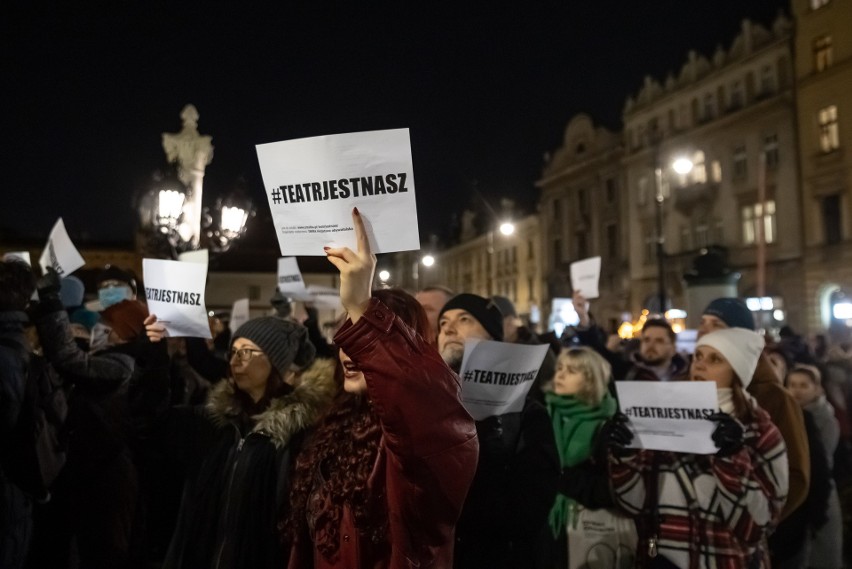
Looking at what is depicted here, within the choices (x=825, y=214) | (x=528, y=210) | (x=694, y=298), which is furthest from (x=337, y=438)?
(x=528, y=210)

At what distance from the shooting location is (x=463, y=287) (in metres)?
69.8

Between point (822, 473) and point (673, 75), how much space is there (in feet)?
135

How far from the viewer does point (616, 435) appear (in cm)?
409

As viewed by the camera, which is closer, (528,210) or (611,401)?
(611,401)

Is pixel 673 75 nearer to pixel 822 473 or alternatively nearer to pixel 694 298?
pixel 694 298

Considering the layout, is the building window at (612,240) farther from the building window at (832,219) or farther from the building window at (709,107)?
the building window at (832,219)

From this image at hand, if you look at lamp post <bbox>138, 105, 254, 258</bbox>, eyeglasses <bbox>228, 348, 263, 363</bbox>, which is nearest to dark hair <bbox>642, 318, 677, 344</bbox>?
eyeglasses <bbox>228, 348, 263, 363</bbox>

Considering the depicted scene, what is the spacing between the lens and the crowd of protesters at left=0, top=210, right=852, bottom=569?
6.98ft

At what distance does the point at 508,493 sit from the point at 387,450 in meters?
1.40

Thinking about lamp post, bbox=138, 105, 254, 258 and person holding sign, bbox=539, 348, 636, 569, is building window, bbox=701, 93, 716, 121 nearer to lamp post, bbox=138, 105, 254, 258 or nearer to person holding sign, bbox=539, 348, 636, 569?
lamp post, bbox=138, 105, 254, 258

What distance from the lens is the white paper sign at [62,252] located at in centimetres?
593

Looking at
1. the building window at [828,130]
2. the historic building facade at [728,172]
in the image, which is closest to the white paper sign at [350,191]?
the historic building facade at [728,172]

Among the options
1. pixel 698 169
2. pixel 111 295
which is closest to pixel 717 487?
pixel 111 295

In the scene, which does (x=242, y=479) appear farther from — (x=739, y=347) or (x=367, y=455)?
(x=739, y=347)
